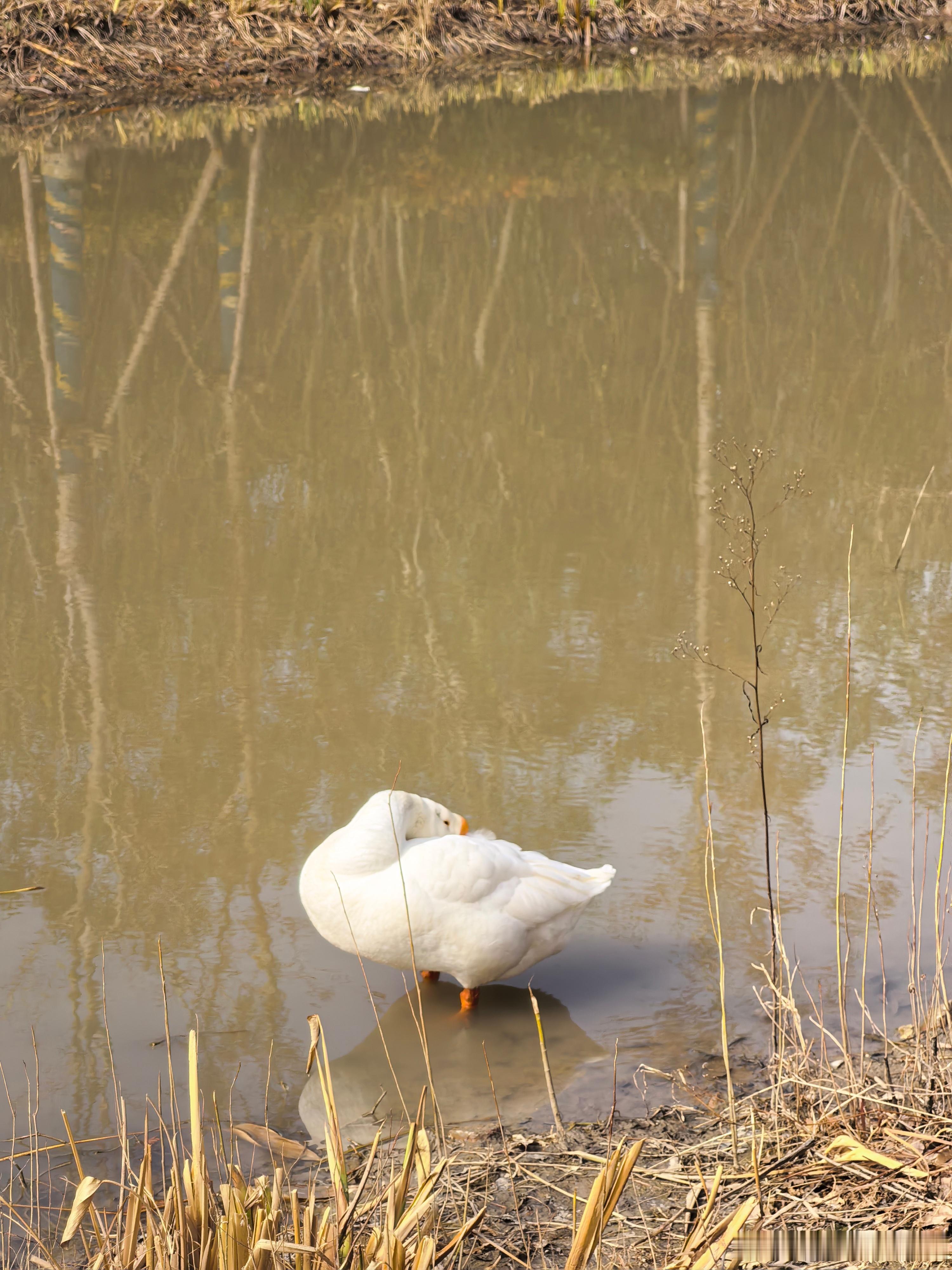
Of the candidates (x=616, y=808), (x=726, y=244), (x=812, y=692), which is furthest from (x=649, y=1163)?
(x=726, y=244)

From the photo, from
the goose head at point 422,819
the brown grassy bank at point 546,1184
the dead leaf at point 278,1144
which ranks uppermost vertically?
the goose head at point 422,819

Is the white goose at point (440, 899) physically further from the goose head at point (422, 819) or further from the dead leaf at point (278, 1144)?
the dead leaf at point (278, 1144)

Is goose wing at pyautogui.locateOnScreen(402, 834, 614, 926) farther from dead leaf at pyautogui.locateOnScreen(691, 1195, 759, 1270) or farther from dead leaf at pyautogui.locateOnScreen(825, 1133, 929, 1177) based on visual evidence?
dead leaf at pyautogui.locateOnScreen(691, 1195, 759, 1270)

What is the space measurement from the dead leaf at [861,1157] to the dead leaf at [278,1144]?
116 centimetres

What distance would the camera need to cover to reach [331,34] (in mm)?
19203

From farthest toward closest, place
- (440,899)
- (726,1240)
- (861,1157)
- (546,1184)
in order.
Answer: (440,899) → (546,1184) → (861,1157) → (726,1240)

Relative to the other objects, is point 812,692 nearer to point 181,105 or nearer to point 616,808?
point 616,808

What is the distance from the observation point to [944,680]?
514 centimetres

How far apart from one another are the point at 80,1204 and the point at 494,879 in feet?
5.24

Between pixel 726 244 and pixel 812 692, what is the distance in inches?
283

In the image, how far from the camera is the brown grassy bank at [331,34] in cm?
1738

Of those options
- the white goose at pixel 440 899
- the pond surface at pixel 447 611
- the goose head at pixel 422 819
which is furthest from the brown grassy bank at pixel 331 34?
the white goose at pixel 440 899

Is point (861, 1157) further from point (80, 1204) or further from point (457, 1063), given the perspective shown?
point (80, 1204)

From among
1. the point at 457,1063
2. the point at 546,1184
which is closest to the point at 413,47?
the point at 457,1063
